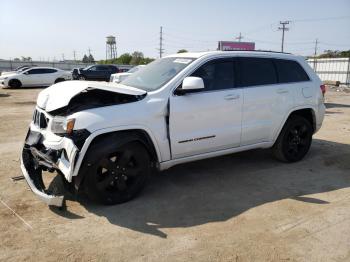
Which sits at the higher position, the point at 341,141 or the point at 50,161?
the point at 50,161

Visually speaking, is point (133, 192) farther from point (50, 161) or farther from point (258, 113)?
point (258, 113)

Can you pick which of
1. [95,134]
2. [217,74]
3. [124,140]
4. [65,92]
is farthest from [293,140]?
[65,92]

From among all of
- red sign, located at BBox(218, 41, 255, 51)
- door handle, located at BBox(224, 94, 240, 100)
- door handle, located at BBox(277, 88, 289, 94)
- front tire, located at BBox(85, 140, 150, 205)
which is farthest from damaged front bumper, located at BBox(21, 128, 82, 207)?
red sign, located at BBox(218, 41, 255, 51)

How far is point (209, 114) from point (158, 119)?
2.55 feet

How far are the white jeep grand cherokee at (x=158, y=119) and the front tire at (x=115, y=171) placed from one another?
0.01 m

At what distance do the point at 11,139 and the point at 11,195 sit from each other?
3485mm

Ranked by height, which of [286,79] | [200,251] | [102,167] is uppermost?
[286,79]

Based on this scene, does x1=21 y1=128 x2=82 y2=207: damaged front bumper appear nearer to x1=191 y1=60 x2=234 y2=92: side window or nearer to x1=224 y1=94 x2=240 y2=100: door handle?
x1=191 y1=60 x2=234 y2=92: side window

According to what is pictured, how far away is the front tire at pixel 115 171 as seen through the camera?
3990 mm

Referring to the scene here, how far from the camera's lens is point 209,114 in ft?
15.7

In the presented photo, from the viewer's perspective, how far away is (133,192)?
436 centimetres

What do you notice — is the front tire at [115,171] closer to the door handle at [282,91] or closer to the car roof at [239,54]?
the car roof at [239,54]

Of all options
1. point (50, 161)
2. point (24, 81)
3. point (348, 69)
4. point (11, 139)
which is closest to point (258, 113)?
point (50, 161)

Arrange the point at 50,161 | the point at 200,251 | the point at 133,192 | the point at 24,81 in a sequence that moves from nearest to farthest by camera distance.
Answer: the point at 200,251 → the point at 50,161 → the point at 133,192 → the point at 24,81
